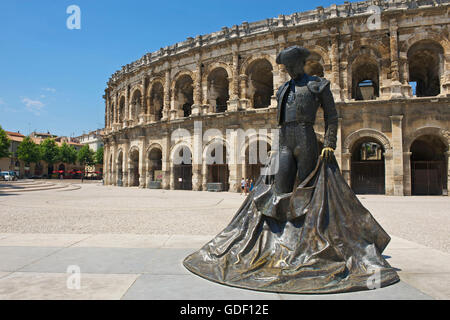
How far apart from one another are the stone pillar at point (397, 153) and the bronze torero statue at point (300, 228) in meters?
14.6

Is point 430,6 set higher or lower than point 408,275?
higher

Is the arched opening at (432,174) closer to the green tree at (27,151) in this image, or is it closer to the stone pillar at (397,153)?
the stone pillar at (397,153)

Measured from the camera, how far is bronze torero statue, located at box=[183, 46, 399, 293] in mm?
2627

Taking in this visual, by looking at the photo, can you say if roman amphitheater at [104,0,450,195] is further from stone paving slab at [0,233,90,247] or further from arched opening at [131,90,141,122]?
stone paving slab at [0,233,90,247]

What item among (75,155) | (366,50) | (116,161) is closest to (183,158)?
(116,161)

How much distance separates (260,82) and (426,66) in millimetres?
10672

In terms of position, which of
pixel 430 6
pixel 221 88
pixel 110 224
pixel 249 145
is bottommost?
pixel 110 224

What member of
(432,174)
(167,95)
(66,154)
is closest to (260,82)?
(167,95)

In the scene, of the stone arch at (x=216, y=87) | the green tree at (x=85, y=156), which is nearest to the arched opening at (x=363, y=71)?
the stone arch at (x=216, y=87)

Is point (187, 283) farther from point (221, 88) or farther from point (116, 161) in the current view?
point (116, 161)

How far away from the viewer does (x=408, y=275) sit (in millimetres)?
3012

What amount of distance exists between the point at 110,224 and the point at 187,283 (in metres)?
4.54

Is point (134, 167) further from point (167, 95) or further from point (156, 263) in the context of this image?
point (156, 263)
